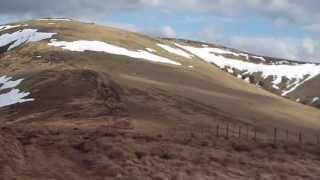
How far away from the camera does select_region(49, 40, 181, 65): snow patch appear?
15612 centimetres

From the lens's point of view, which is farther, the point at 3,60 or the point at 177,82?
the point at 3,60

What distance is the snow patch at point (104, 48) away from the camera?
15612 cm

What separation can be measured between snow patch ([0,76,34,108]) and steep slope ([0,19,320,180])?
366mm

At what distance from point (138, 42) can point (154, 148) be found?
14133cm

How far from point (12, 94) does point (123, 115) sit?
2947cm

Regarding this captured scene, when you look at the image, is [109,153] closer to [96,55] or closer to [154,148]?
[154,148]

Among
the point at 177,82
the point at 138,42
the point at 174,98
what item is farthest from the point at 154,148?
the point at 138,42

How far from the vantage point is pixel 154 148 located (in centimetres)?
5031

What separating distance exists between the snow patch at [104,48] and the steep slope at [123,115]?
468 mm

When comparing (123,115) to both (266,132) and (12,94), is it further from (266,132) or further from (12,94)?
(12,94)

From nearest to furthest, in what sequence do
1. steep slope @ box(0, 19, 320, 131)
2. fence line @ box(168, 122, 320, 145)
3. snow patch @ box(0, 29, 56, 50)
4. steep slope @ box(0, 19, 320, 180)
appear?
steep slope @ box(0, 19, 320, 180), fence line @ box(168, 122, 320, 145), steep slope @ box(0, 19, 320, 131), snow patch @ box(0, 29, 56, 50)

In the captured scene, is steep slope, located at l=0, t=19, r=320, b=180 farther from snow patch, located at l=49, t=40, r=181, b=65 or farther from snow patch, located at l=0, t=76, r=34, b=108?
snow patch, located at l=49, t=40, r=181, b=65

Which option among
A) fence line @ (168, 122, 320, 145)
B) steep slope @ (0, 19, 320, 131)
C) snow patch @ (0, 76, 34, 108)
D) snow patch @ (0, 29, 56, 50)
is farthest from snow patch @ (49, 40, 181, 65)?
fence line @ (168, 122, 320, 145)

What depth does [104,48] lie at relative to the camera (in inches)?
6344
